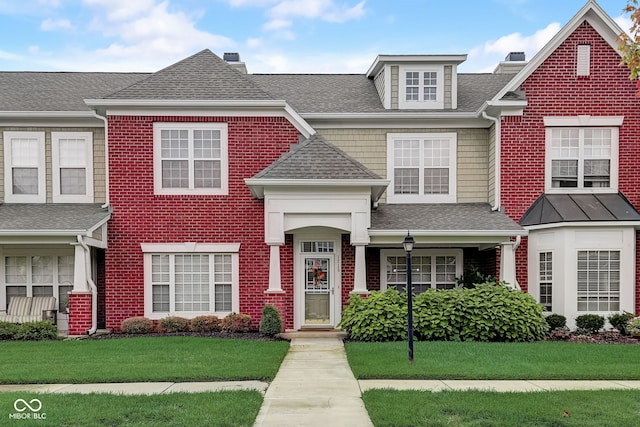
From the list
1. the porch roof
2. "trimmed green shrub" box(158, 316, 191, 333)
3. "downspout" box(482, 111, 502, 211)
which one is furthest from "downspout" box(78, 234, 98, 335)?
"downspout" box(482, 111, 502, 211)

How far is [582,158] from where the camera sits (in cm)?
1603

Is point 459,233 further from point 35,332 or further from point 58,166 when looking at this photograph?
point 58,166

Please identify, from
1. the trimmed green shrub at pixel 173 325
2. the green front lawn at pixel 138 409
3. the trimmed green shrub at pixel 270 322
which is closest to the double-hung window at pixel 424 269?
the trimmed green shrub at pixel 270 322

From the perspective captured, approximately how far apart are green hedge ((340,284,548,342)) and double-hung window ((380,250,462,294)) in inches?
108

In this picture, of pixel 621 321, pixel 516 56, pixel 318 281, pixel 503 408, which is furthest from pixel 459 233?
pixel 516 56

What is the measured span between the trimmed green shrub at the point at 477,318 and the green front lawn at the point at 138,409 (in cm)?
621

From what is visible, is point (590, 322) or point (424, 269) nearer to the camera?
point (590, 322)

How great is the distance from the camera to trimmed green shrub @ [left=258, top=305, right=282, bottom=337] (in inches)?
551

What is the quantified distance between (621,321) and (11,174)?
16687mm

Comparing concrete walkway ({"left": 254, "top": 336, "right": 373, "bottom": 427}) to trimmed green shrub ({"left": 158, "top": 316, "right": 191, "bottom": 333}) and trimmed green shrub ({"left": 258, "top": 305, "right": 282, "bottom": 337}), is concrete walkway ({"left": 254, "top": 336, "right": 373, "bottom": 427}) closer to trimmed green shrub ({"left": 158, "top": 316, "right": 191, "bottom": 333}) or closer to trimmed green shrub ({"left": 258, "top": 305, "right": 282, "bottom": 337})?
trimmed green shrub ({"left": 258, "top": 305, "right": 282, "bottom": 337})

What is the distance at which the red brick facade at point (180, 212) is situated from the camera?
50.5 ft

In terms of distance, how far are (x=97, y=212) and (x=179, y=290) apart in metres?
3.07

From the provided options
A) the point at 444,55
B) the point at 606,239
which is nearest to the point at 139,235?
the point at 444,55

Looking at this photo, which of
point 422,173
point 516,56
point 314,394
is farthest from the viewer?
point 516,56
